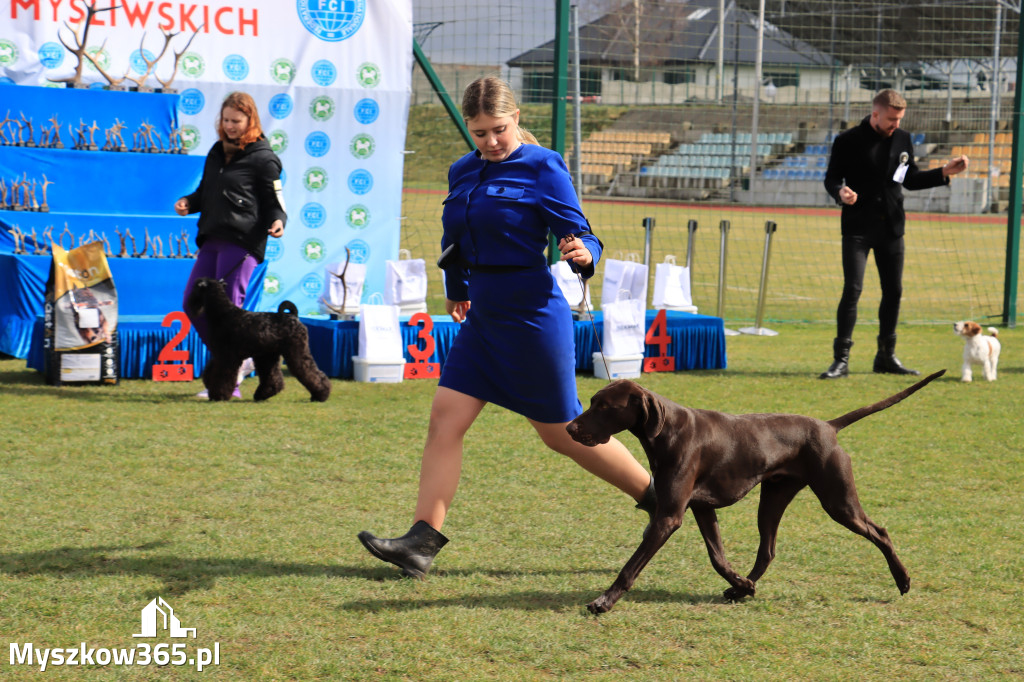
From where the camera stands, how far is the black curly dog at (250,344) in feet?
21.5

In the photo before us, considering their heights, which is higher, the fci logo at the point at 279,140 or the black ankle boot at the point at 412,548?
the fci logo at the point at 279,140

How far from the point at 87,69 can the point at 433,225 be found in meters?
5.42

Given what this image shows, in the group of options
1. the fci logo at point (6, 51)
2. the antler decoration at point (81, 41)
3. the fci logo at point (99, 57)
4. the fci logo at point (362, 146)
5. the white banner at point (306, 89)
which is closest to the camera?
the antler decoration at point (81, 41)

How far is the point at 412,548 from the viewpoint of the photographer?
3627mm

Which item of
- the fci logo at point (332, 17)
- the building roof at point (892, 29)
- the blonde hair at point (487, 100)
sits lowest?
the blonde hair at point (487, 100)

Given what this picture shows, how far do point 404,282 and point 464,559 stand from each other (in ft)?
16.8

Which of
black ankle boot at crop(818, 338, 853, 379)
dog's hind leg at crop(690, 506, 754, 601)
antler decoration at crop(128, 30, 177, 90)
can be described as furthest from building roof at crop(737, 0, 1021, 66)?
dog's hind leg at crop(690, 506, 754, 601)

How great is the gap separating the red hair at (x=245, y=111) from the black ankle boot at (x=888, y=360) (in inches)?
190

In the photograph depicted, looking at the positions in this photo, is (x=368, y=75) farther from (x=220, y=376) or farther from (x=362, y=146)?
(x=220, y=376)

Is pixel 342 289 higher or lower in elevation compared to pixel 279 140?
lower

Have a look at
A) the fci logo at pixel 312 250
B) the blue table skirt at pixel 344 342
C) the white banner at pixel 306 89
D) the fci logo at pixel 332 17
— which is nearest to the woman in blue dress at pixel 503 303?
the blue table skirt at pixel 344 342

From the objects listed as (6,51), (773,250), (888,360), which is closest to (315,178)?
(6,51)

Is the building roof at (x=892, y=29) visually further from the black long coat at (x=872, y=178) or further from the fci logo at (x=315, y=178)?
the black long coat at (x=872, y=178)

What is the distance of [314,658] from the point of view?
9.79ft
